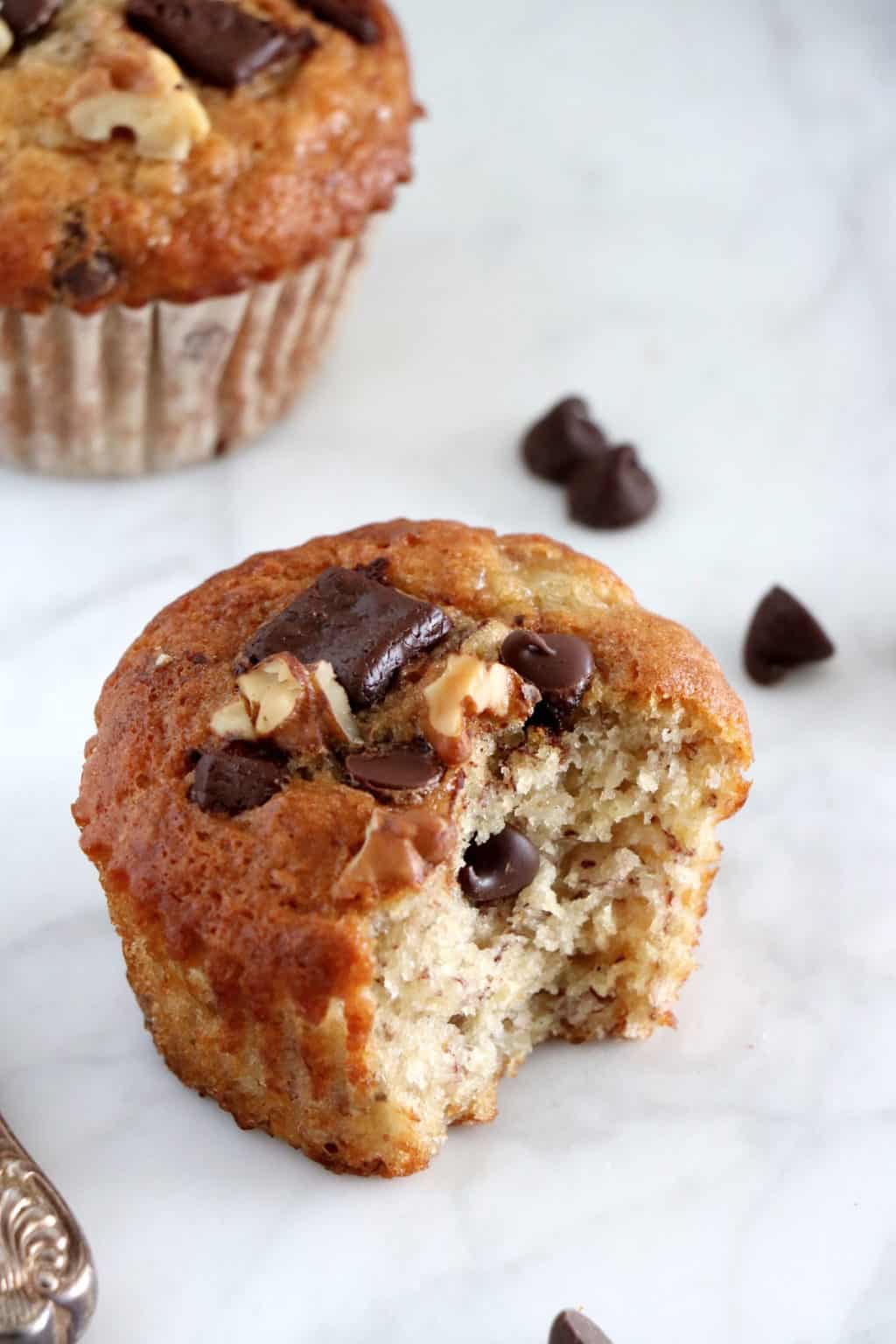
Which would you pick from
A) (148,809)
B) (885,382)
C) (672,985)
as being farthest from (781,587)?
(148,809)

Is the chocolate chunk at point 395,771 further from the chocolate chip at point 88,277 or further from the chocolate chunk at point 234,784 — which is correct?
the chocolate chip at point 88,277

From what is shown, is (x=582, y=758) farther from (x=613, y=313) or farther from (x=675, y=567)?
(x=613, y=313)

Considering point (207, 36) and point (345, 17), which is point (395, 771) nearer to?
point (207, 36)

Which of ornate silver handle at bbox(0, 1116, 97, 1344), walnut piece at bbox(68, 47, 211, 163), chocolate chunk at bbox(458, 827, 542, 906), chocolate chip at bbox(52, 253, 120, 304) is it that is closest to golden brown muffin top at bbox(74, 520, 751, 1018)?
chocolate chunk at bbox(458, 827, 542, 906)

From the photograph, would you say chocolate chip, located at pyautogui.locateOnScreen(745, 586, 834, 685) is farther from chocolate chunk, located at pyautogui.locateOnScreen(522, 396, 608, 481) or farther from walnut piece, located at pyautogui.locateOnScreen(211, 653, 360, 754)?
walnut piece, located at pyautogui.locateOnScreen(211, 653, 360, 754)

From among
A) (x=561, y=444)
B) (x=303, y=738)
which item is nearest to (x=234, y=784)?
(x=303, y=738)
